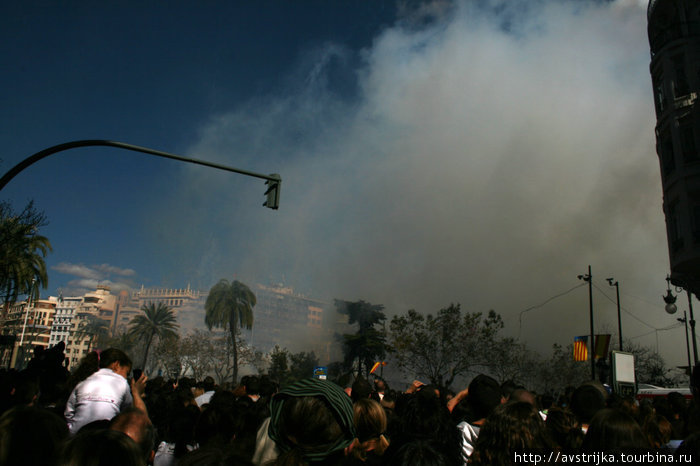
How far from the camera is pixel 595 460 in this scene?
84.3 inches

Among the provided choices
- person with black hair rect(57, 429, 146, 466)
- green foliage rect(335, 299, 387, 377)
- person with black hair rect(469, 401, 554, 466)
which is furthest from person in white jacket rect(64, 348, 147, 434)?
green foliage rect(335, 299, 387, 377)

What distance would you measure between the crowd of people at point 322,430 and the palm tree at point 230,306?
5211cm

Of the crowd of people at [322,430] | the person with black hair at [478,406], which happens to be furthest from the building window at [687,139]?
the person with black hair at [478,406]

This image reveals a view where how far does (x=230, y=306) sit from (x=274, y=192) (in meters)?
46.2

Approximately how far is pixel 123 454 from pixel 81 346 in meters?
185

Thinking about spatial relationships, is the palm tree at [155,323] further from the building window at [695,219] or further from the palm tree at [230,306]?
the building window at [695,219]

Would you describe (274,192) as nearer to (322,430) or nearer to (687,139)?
(322,430)

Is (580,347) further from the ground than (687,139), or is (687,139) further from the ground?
(687,139)

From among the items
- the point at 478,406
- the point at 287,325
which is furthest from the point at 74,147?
the point at 287,325

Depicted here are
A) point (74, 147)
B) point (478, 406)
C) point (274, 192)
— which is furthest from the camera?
point (274, 192)

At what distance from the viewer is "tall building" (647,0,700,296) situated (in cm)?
2278

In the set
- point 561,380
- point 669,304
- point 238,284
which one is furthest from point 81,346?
point 669,304

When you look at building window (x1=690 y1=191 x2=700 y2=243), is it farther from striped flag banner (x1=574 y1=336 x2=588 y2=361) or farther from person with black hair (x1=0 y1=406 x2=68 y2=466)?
person with black hair (x1=0 y1=406 x2=68 y2=466)

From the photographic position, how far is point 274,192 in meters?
13.3
